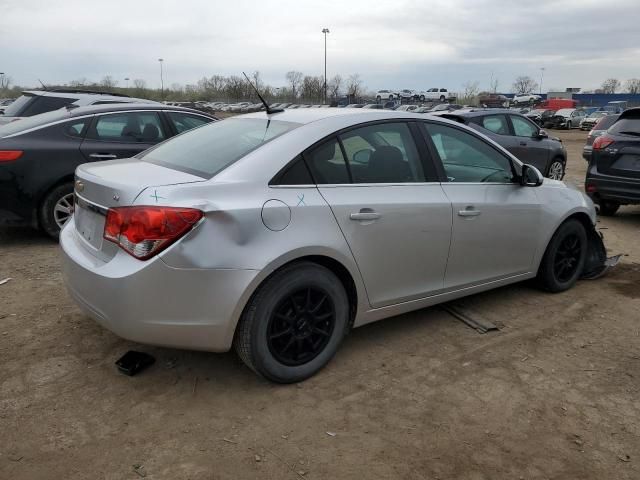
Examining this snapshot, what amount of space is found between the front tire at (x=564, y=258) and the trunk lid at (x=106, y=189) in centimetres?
311

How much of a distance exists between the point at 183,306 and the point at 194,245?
0.32 meters

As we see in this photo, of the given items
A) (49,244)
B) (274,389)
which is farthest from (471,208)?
(49,244)

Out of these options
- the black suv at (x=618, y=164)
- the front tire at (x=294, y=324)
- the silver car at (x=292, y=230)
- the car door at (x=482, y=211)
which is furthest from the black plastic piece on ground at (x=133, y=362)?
the black suv at (x=618, y=164)

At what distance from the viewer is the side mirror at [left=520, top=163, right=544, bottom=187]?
4.32m

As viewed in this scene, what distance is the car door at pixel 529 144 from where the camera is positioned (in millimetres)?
10484

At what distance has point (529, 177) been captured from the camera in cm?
434

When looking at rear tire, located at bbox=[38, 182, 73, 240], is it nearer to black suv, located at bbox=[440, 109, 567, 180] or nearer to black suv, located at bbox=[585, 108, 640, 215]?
black suv, located at bbox=[440, 109, 567, 180]

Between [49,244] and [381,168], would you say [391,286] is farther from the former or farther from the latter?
[49,244]

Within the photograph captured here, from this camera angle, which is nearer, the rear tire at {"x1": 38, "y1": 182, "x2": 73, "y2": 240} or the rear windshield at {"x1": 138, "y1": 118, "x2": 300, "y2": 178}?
the rear windshield at {"x1": 138, "y1": 118, "x2": 300, "y2": 178}

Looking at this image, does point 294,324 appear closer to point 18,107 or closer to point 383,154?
point 383,154

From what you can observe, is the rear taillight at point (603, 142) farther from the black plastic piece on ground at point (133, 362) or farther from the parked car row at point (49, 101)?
the black plastic piece on ground at point (133, 362)

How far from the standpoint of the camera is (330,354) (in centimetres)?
338


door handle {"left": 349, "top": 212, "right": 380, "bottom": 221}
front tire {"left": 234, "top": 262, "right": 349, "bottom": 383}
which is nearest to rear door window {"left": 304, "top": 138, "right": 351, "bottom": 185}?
door handle {"left": 349, "top": 212, "right": 380, "bottom": 221}

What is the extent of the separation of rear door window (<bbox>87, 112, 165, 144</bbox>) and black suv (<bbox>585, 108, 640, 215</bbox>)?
597 cm
